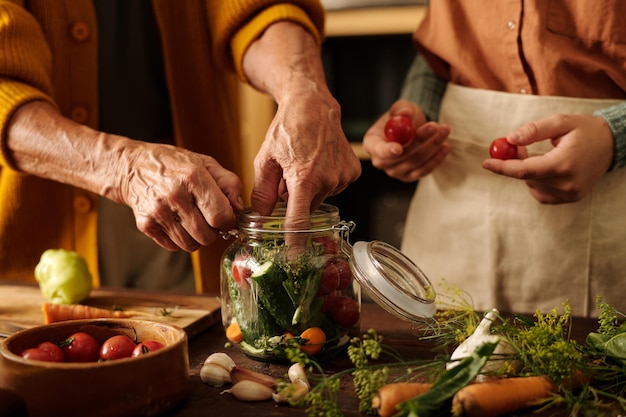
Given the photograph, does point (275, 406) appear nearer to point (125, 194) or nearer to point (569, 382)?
point (569, 382)

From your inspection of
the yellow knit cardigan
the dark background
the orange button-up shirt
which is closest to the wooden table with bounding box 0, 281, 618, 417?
the yellow knit cardigan

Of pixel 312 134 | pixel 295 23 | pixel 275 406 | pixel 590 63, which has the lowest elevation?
pixel 275 406

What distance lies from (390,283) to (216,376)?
31cm

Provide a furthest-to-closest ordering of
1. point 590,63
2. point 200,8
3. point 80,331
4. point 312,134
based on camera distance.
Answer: point 200,8, point 590,63, point 312,134, point 80,331

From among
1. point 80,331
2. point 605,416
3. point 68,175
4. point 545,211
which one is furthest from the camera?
point 545,211

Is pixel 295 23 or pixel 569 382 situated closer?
pixel 569 382

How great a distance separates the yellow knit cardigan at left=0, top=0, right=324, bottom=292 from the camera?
1.71m

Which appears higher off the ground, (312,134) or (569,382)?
(312,134)

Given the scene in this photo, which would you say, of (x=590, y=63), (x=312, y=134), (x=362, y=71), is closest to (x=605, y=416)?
(x=312, y=134)

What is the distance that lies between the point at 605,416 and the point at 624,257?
789mm

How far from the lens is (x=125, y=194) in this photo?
54.1 inches

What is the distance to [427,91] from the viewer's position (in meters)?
1.93

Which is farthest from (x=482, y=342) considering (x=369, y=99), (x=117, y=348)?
(x=369, y=99)

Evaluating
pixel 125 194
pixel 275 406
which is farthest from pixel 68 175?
pixel 275 406
